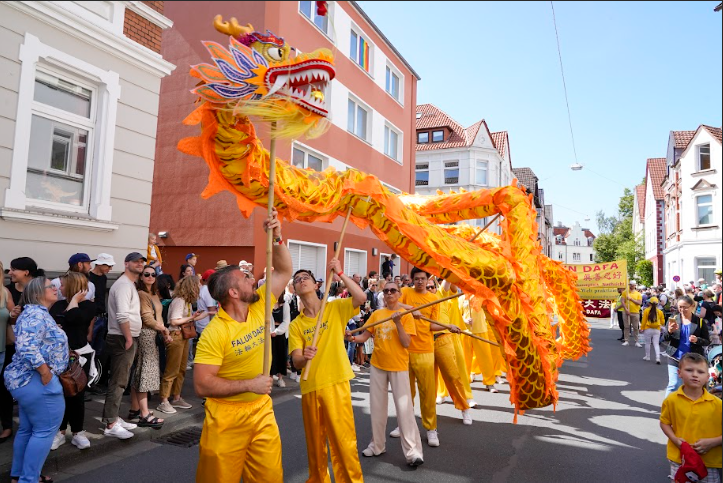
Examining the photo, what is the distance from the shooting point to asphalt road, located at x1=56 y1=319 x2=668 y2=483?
175 inches

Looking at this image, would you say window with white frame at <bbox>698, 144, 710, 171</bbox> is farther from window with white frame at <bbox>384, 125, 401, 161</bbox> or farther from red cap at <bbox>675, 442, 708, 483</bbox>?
red cap at <bbox>675, 442, 708, 483</bbox>

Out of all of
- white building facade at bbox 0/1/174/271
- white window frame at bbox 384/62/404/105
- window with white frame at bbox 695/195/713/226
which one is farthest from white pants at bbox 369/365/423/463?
Result: window with white frame at bbox 695/195/713/226

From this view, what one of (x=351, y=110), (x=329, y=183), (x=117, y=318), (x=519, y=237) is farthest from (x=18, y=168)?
(x=351, y=110)

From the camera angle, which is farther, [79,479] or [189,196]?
[189,196]

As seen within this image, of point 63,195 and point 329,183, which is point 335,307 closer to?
point 329,183

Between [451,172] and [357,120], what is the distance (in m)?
15.6

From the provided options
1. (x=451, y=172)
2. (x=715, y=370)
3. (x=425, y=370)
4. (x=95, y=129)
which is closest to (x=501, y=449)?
(x=425, y=370)

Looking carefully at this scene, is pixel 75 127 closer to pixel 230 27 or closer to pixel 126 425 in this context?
pixel 126 425

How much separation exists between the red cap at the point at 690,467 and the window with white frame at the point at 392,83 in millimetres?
16029

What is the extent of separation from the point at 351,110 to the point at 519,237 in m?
12.2

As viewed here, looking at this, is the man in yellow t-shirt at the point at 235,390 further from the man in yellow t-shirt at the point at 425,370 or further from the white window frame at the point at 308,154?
the white window frame at the point at 308,154

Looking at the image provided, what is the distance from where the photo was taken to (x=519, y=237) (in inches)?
167

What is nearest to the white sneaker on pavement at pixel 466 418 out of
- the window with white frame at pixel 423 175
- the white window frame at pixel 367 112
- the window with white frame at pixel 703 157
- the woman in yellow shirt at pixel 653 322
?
the woman in yellow shirt at pixel 653 322

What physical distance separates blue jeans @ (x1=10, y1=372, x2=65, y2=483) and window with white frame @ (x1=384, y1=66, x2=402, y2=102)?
15914 millimetres
